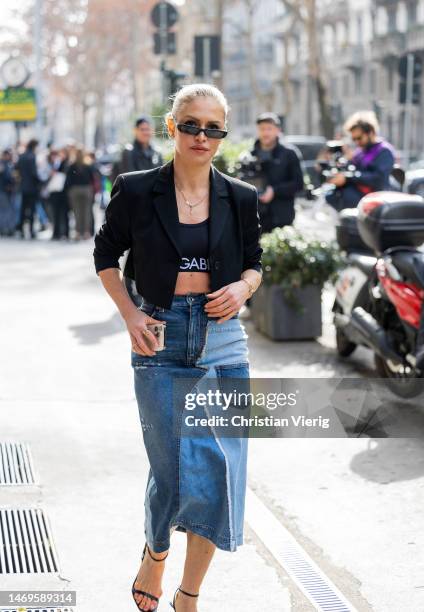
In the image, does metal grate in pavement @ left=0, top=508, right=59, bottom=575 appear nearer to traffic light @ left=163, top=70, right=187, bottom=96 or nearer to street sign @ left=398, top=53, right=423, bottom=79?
traffic light @ left=163, top=70, right=187, bottom=96

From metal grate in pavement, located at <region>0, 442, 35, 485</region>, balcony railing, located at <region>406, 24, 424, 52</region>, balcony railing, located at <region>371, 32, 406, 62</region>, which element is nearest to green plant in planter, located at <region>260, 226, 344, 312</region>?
metal grate in pavement, located at <region>0, 442, 35, 485</region>

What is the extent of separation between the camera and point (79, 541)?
4.90 m

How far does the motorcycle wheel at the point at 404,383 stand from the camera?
23.7 feet

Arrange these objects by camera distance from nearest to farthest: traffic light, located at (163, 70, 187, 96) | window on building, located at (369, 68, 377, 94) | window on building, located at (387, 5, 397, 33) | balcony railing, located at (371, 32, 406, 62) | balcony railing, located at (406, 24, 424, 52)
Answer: traffic light, located at (163, 70, 187, 96), balcony railing, located at (406, 24, 424, 52), balcony railing, located at (371, 32, 406, 62), window on building, located at (387, 5, 397, 33), window on building, located at (369, 68, 377, 94)

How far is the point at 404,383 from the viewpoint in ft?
24.1

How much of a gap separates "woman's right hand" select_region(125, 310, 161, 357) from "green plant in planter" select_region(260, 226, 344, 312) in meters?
6.06

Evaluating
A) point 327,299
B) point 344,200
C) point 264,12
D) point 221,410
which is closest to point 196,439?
point 221,410

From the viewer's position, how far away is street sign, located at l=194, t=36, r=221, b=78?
18438 mm

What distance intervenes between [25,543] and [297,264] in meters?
5.47

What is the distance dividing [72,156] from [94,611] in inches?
694

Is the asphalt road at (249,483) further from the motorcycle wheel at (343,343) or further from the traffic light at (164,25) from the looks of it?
the traffic light at (164,25)

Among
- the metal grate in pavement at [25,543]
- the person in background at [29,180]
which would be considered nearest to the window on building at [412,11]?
the person in background at [29,180]

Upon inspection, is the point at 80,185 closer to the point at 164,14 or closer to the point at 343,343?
the point at 164,14

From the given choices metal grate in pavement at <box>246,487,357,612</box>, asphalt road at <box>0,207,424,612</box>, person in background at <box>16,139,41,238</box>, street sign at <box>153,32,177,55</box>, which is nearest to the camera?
metal grate in pavement at <box>246,487,357,612</box>
